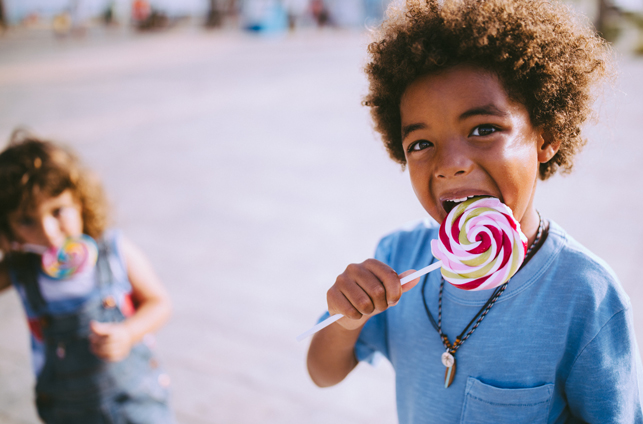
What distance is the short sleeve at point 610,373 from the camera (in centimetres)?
118

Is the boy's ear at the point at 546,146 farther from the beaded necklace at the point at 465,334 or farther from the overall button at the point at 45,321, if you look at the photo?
the overall button at the point at 45,321

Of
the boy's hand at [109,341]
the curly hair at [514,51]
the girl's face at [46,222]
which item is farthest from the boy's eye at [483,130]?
the girl's face at [46,222]

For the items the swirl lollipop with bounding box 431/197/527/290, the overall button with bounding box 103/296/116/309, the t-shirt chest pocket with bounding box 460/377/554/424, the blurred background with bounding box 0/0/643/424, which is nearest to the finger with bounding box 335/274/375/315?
the swirl lollipop with bounding box 431/197/527/290

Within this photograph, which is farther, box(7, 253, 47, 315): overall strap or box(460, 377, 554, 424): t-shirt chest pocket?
box(7, 253, 47, 315): overall strap

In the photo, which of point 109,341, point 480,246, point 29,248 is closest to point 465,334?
point 480,246

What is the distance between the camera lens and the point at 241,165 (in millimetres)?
7426

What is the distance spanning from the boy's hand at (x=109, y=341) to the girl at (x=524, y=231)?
1036 millimetres

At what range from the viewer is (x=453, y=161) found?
3.92ft

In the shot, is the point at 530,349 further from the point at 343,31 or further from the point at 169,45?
the point at 343,31

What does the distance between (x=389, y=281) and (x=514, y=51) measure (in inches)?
24.0

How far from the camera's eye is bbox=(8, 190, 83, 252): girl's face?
2082 millimetres

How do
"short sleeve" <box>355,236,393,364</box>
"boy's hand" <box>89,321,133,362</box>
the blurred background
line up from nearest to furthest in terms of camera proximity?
"short sleeve" <box>355,236,393,364</box>, "boy's hand" <box>89,321,133,362</box>, the blurred background

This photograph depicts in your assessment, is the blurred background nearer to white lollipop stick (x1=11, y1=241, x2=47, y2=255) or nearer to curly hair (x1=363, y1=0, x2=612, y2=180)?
curly hair (x1=363, y1=0, x2=612, y2=180)

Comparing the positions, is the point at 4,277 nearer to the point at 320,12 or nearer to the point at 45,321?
the point at 45,321
